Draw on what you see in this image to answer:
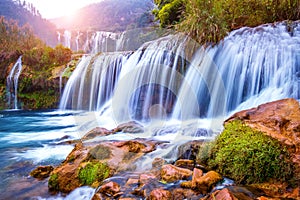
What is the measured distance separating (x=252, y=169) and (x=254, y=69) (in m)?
3.82

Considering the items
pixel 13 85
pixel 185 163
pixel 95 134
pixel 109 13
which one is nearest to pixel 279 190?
pixel 185 163

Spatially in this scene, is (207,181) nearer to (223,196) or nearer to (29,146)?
(223,196)

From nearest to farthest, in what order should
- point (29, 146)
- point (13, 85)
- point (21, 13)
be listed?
1. point (29, 146)
2. point (13, 85)
3. point (21, 13)

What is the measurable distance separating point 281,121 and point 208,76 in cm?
347

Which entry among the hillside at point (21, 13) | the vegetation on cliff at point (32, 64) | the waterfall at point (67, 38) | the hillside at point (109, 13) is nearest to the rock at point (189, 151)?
the vegetation on cliff at point (32, 64)

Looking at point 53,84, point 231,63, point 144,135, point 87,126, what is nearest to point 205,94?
point 231,63

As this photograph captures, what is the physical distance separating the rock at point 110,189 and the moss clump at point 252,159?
51.2 inches

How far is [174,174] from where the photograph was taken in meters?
3.17

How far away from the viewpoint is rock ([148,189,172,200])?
2.68 m

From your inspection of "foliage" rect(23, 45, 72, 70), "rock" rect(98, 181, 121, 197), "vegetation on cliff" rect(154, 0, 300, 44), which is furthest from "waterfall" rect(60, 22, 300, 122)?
"foliage" rect(23, 45, 72, 70)

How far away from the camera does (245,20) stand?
7992 mm

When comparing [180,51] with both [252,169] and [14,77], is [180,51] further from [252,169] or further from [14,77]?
[14,77]

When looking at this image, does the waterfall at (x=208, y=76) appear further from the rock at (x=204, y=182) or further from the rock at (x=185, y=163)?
the rock at (x=204, y=182)

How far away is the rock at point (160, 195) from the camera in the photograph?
268 centimetres
